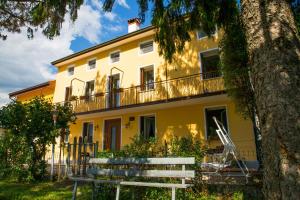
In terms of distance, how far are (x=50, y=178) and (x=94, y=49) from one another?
1078cm

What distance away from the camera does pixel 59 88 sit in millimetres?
20016

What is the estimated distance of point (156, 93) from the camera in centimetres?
1410

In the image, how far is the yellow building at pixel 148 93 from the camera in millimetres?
12094

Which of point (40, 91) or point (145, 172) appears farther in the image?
point (40, 91)

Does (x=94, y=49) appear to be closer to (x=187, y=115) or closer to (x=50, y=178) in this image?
(x=187, y=115)

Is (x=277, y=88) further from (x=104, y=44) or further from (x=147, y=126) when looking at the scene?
(x=104, y=44)

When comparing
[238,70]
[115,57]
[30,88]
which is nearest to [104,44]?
[115,57]

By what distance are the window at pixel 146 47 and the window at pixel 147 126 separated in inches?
163

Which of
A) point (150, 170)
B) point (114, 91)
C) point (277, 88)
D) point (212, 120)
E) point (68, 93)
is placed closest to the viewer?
point (277, 88)

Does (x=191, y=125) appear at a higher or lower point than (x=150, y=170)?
higher

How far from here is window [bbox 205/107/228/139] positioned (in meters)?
12.0

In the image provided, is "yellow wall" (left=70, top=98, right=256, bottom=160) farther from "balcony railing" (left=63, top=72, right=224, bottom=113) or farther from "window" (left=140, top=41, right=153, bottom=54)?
"window" (left=140, top=41, right=153, bottom=54)

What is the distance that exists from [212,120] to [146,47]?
6337 millimetres

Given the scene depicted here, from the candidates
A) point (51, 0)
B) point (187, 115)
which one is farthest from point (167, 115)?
point (51, 0)
